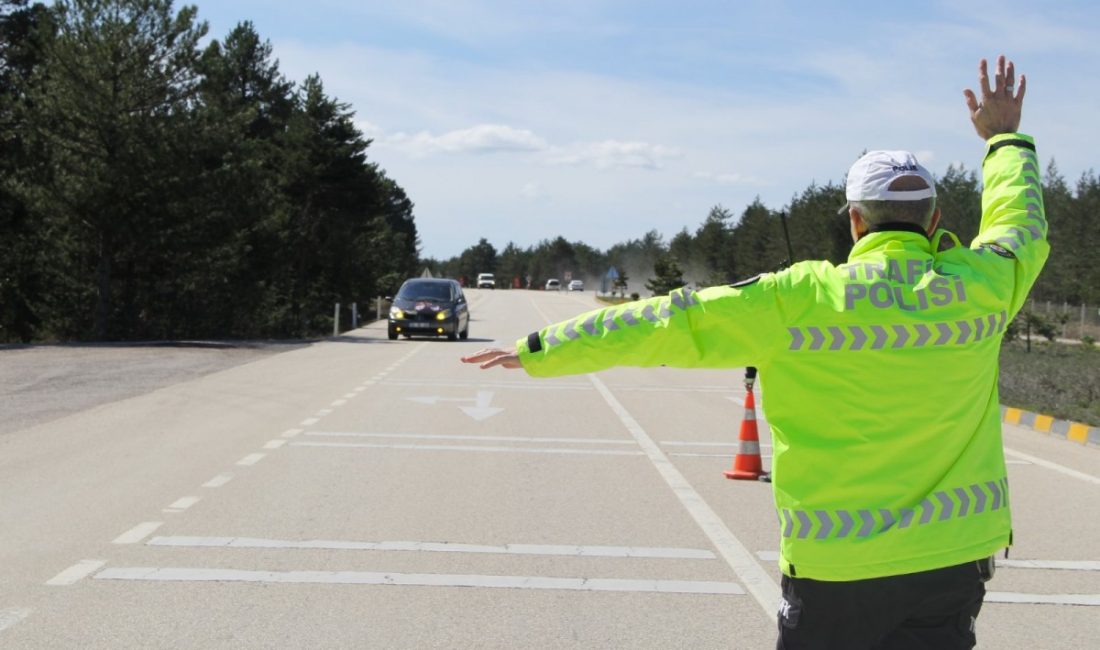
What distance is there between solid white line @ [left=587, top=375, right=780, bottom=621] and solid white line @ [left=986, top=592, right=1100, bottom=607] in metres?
1.20

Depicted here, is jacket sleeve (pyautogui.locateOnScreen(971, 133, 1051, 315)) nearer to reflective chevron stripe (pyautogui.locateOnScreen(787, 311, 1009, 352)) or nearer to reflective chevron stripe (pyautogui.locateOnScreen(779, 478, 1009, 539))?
reflective chevron stripe (pyautogui.locateOnScreen(787, 311, 1009, 352))

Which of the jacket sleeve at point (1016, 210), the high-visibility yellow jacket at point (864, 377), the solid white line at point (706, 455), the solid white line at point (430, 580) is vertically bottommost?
the solid white line at point (706, 455)

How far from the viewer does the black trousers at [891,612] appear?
3.09 metres

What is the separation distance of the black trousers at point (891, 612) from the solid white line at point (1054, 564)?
15.8ft

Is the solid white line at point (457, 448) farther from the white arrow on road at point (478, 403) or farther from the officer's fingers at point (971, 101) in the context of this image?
the officer's fingers at point (971, 101)

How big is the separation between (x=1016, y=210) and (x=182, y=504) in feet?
23.1

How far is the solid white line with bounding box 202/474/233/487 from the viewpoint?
10062mm

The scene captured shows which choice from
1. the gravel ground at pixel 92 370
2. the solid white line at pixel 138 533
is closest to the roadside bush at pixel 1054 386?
the solid white line at pixel 138 533

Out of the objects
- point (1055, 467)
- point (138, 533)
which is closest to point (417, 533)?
point (138, 533)

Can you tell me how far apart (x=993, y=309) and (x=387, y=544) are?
17.4ft

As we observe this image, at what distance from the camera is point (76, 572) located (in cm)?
691

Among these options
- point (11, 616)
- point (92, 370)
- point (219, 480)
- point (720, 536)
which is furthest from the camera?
point (92, 370)

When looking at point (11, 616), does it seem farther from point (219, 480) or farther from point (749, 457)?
point (749, 457)

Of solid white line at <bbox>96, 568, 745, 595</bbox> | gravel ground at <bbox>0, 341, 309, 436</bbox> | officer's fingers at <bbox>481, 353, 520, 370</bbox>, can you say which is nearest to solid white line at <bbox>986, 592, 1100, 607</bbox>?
solid white line at <bbox>96, 568, 745, 595</bbox>
